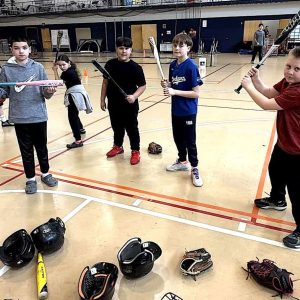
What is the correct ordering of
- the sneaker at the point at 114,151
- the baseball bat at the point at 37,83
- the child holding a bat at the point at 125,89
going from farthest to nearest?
the sneaker at the point at 114,151
the child holding a bat at the point at 125,89
the baseball bat at the point at 37,83

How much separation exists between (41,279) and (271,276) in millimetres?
1525

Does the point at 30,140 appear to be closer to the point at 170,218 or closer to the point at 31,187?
the point at 31,187

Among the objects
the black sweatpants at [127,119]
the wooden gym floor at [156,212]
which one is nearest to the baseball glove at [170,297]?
the wooden gym floor at [156,212]

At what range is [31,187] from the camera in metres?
3.40

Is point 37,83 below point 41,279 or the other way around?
the other way around

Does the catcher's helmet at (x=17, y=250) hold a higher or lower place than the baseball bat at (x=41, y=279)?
higher

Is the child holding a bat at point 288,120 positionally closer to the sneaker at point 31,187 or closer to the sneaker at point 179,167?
the sneaker at point 179,167

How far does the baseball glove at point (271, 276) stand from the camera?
2.02 metres

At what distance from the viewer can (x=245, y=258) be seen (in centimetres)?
236

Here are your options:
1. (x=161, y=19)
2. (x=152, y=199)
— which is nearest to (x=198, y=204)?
(x=152, y=199)

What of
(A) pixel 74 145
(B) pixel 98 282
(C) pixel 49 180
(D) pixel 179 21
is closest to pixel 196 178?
(C) pixel 49 180

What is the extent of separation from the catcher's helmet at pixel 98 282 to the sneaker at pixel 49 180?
5.29ft

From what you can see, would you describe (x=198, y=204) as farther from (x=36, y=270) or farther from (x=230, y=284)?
(x=36, y=270)

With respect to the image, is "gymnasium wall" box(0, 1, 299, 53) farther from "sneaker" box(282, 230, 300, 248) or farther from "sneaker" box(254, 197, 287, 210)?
"sneaker" box(282, 230, 300, 248)
